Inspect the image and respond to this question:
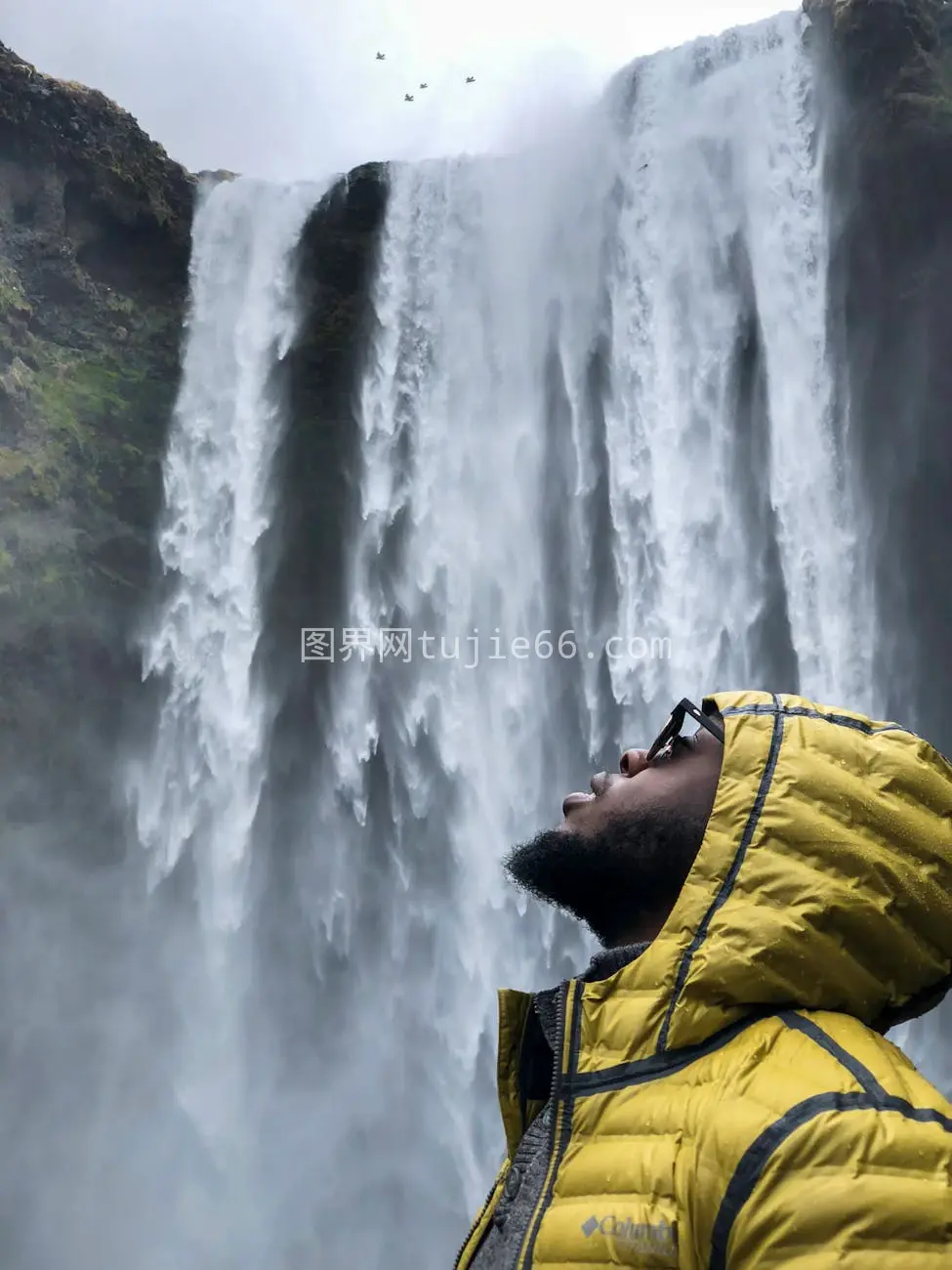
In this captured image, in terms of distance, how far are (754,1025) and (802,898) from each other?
7.4 inches

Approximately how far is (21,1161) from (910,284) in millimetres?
16801

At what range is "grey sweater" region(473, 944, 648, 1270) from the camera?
4.80 ft

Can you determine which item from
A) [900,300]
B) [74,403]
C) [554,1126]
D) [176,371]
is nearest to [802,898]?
[554,1126]

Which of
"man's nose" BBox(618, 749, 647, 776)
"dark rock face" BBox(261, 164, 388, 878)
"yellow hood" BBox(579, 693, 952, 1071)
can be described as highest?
"dark rock face" BBox(261, 164, 388, 878)

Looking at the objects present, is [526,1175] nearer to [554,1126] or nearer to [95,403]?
[554,1126]

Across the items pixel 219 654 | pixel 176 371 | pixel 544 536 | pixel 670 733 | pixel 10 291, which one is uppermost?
pixel 10 291

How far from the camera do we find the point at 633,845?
5.82 feet

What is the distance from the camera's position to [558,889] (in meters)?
1.87

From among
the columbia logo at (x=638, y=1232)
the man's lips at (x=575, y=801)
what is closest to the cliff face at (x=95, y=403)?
the man's lips at (x=575, y=801)

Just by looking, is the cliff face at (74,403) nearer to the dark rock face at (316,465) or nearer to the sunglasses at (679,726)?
the dark rock face at (316,465)

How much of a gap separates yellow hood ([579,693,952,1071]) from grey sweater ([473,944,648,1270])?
9cm

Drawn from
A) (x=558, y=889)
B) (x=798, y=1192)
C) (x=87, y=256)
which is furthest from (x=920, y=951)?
(x=87, y=256)

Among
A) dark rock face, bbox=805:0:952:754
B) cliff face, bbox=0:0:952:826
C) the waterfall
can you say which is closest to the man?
dark rock face, bbox=805:0:952:754

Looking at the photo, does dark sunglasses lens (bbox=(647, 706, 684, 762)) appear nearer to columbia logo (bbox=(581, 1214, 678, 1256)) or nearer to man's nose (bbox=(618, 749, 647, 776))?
man's nose (bbox=(618, 749, 647, 776))
